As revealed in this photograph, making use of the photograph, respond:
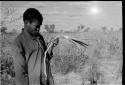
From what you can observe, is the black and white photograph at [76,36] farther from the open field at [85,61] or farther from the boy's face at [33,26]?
the boy's face at [33,26]

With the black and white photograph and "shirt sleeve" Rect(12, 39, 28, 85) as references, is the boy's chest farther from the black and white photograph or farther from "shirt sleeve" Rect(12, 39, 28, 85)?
the black and white photograph

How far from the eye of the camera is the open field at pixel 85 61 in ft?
10.4

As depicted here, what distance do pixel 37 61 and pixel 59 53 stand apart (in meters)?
0.99

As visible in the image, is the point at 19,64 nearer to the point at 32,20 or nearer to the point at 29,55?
the point at 29,55

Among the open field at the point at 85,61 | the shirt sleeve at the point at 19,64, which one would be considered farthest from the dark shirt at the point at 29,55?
the open field at the point at 85,61

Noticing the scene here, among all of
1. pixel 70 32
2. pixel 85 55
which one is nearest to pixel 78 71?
pixel 85 55

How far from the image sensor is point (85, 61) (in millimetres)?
3213

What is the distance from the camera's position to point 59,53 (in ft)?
10.4

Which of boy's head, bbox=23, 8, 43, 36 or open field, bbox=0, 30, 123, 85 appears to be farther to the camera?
open field, bbox=0, 30, 123, 85

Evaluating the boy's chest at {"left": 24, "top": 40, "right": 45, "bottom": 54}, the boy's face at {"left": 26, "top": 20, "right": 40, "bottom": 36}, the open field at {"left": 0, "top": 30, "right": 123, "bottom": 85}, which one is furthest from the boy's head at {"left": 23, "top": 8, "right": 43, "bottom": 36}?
the open field at {"left": 0, "top": 30, "right": 123, "bottom": 85}

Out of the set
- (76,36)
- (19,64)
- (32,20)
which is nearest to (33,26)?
(32,20)

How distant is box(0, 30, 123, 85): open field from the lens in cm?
318

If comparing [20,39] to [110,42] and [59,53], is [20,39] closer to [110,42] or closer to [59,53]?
[59,53]

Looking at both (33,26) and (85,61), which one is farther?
(85,61)
